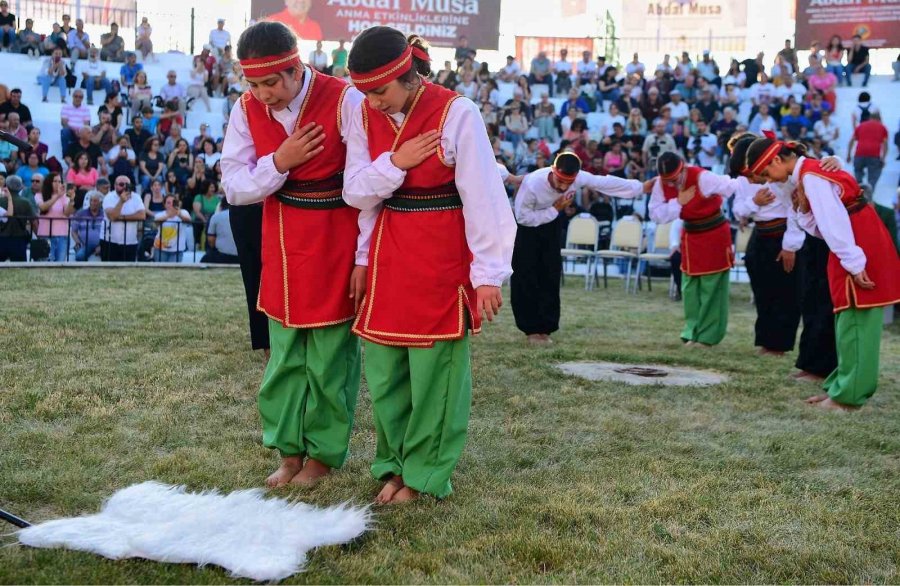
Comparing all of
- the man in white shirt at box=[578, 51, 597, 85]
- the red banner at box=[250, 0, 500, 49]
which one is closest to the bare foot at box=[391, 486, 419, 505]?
the man in white shirt at box=[578, 51, 597, 85]

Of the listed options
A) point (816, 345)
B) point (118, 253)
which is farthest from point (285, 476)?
point (118, 253)

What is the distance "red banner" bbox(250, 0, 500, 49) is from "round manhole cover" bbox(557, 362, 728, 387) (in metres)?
18.1

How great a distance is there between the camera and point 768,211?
8.34 metres

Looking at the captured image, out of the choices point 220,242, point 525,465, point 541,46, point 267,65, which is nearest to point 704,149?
point 541,46

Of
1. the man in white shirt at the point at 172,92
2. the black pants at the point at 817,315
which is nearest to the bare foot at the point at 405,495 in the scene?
the black pants at the point at 817,315

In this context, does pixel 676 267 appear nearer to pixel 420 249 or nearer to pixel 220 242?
pixel 220 242

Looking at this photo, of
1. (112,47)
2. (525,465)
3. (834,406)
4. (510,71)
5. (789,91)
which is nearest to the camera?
(525,465)

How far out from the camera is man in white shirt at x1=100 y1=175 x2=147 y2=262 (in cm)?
1386

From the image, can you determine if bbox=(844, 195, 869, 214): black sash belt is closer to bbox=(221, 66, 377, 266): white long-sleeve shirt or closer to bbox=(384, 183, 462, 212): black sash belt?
bbox=(384, 183, 462, 212): black sash belt

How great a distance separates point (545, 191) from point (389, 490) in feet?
16.0

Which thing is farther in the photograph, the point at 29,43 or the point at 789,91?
the point at 789,91

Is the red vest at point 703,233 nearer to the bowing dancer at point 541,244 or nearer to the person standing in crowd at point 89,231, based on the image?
the bowing dancer at point 541,244

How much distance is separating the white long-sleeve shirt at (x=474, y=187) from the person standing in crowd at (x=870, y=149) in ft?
53.0

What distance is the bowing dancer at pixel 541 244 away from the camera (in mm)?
8359
